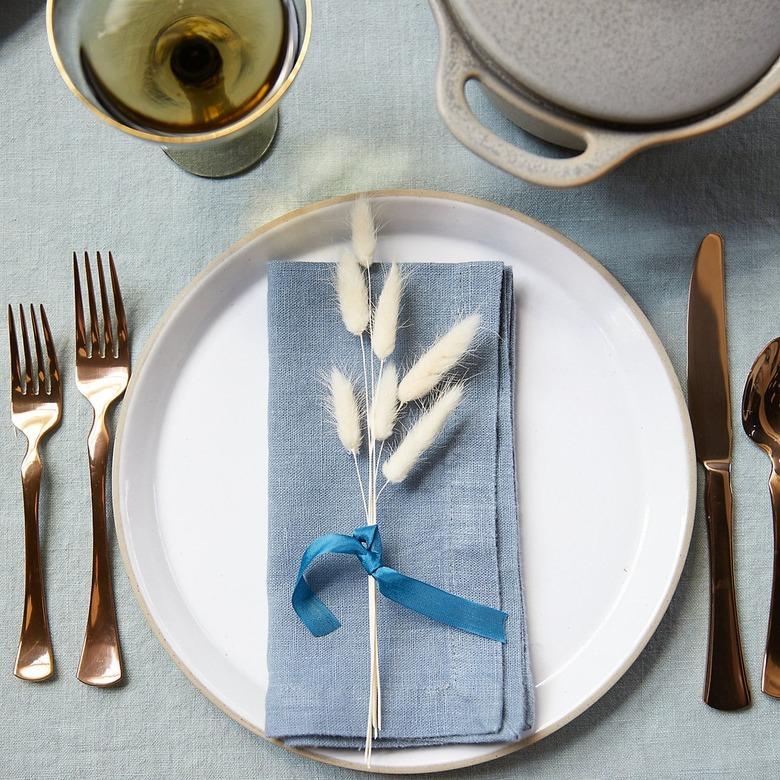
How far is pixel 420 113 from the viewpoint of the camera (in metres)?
0.75

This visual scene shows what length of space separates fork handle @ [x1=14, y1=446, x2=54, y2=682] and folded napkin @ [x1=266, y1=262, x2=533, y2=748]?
7.8 inches

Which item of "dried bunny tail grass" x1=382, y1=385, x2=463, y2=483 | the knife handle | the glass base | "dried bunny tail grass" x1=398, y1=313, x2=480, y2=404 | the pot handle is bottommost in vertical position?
the knife handle

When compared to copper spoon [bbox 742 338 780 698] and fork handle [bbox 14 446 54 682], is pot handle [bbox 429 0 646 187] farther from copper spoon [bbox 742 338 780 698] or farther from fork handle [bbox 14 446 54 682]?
fork handle [bbox 14 446 54 682]

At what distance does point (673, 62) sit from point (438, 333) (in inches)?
11.0

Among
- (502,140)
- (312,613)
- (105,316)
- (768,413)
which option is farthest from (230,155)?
(768,413)

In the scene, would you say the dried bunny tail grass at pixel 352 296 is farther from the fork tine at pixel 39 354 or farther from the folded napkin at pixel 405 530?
the fork tine at pixel 39 354

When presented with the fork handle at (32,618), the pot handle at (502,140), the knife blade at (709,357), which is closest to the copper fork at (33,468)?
the fork handle at (32,618)

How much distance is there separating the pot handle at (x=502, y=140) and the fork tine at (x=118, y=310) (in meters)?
0.33

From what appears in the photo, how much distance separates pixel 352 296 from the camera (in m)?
0.68

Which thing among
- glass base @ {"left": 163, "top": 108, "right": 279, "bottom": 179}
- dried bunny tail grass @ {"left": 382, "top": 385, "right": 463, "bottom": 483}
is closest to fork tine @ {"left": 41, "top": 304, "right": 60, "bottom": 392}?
glass base @ {"left": 163, "top": 108, "right": 279, "bottom": 179}

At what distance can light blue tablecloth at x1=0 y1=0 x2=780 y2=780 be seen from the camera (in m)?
0.73

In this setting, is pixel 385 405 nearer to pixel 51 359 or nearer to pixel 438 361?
pixel 438 361

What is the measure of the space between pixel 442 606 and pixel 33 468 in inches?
14.5

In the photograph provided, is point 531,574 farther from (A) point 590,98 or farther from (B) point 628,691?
(A) point 590,98
